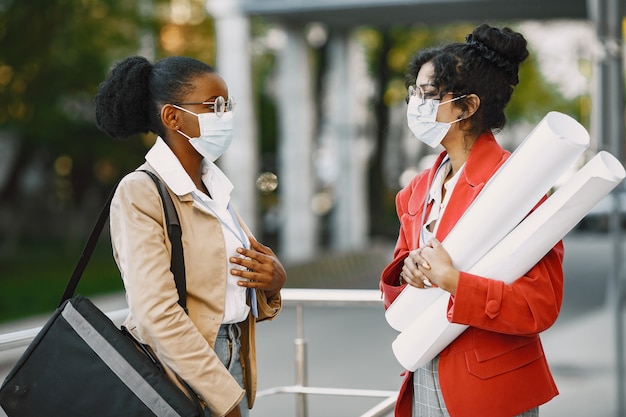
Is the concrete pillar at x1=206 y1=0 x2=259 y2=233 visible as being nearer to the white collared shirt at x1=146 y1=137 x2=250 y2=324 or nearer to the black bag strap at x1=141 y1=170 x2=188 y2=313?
the white collared shirt at x1=146 y1=137 x2=250 y2=324

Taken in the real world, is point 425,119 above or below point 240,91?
above

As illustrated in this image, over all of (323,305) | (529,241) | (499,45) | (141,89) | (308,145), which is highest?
(499,45)

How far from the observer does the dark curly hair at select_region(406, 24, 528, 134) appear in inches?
100

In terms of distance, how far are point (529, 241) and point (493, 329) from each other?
0.26m

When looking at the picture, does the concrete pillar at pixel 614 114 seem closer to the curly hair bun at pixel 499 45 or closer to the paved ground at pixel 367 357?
the paved ground at pixel 367 357

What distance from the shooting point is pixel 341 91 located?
19.5m

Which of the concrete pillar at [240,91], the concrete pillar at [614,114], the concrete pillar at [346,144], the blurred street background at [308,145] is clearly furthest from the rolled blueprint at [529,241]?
the concrete pillar at [346,144]

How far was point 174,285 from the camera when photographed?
2.38 m

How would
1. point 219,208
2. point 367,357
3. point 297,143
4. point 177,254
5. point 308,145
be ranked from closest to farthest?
point 177,254
point 219,208
point 367,357
point 297,143
point 308,145

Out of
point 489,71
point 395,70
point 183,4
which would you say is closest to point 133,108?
point 489,71

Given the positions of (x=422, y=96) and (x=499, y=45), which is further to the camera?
(x=422, y=96)

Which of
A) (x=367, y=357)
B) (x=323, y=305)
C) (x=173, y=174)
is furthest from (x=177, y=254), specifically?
(x=367, y=357)

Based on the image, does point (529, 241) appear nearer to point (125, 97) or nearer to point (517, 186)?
point (517, 186)

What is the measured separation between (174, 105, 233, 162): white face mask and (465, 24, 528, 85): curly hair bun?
29.3 inches
